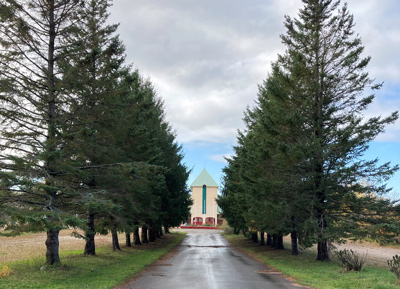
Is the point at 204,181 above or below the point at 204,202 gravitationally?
above

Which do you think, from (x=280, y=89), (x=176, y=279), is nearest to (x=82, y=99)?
(x=176, y=279)

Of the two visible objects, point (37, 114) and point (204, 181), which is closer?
point (37, 114)

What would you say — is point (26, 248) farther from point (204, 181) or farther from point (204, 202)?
point (204, 181)

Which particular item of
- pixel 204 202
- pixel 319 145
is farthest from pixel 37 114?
pixel 204 202

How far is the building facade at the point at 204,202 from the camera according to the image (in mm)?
90438

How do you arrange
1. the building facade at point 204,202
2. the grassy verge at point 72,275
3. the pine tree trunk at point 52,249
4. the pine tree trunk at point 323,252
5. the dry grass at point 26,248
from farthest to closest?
the building facade at point 204,202, the pine tree trunk at point 323,252, the dry grass at point 26,248, the pine tree trunk at point 52,249, the grassy verge at point 72,275

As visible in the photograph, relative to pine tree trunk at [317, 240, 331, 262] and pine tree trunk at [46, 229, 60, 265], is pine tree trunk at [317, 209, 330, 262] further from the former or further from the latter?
pine tree trunk at [46, 229, 60, 265]

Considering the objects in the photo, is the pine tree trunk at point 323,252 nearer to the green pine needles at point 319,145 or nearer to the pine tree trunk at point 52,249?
the green pine needles at point 319,145

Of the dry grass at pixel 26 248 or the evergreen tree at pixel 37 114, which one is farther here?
the dry grass at pixel 26 248

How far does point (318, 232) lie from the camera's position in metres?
17.0

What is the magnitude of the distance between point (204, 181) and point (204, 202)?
18.5 ft

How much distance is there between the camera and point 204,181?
303 ft

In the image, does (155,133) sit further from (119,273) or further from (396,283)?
(396,283)

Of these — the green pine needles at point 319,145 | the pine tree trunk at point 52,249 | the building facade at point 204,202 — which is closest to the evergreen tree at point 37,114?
the pine tree trunk at point 52,249
